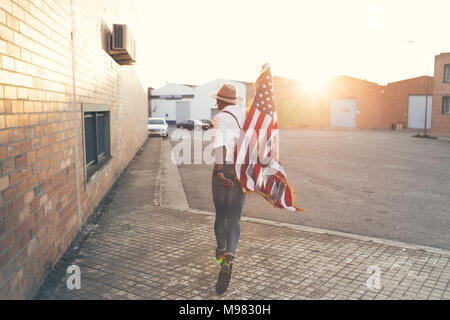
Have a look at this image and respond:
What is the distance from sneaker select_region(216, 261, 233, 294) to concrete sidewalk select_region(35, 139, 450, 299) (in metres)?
0.08

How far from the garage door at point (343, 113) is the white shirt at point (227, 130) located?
45.4m

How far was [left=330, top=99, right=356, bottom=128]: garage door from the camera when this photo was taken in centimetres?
4697

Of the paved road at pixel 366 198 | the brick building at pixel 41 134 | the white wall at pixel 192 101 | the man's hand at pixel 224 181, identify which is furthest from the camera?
the white wall at pixel 192 101

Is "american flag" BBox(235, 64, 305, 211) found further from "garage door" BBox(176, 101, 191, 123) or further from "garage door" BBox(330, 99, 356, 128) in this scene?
"garage door" BBox(176, 101, 191, 123)

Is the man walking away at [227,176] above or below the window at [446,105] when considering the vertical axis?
below

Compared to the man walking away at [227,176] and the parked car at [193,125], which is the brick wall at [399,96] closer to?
the parked car at [193,125]

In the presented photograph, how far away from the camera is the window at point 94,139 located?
7.14 m

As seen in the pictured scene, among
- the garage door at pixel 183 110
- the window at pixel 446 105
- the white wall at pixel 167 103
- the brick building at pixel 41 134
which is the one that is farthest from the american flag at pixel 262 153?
the white wall at pixel 167 103

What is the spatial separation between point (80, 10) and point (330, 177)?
7805mm

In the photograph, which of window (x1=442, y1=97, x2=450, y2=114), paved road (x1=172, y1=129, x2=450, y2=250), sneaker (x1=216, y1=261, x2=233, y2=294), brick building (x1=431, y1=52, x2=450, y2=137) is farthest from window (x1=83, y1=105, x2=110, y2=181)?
window (x1=442, y1=97, x2=450, y2=114)

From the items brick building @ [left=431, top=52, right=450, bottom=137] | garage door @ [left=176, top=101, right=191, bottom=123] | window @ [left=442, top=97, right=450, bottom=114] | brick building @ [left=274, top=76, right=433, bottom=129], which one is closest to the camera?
brick building @ [left=431, top=52, right=450, bottom=137]

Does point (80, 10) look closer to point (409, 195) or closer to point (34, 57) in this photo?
point (34, 57)

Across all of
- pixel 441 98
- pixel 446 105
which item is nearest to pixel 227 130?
pixel 441 98
